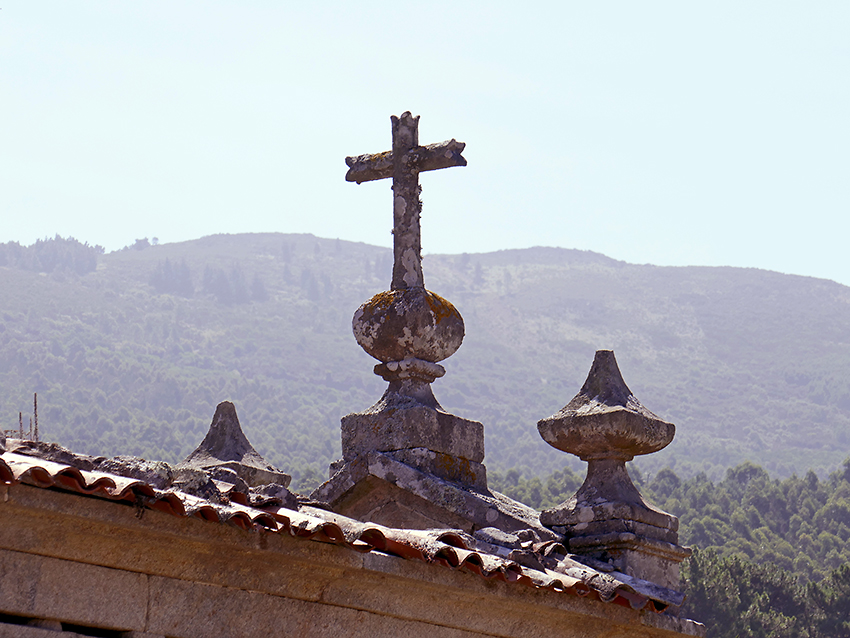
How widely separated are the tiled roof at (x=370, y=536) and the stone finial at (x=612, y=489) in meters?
0.33

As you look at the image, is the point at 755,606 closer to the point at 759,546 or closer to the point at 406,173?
the point at 759,546

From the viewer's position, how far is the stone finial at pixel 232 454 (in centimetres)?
802

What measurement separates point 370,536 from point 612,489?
2.89 meters

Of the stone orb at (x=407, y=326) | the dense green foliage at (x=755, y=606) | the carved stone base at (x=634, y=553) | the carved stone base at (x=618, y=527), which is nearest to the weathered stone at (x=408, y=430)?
the stone orb at (x=407, y=326)

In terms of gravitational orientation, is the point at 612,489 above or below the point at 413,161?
below

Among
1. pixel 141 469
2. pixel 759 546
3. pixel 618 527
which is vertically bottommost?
pixel 759 546

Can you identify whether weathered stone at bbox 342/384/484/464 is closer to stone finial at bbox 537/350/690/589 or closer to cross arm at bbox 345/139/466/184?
A: stone finial at bbox 537/350/690/589

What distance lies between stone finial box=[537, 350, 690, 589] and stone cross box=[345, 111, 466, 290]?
1.30 meters

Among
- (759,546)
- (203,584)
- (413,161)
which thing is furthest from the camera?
(759,546)

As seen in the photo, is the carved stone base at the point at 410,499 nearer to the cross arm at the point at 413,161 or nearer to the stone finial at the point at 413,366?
the stone finial at the point at 413,366

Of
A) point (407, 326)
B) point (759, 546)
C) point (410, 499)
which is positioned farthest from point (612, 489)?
point (759, 546)

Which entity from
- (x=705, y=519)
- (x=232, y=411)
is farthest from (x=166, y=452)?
(x=232, y=411)

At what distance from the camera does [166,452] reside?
154000mm

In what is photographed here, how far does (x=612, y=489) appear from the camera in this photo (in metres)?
7.99
